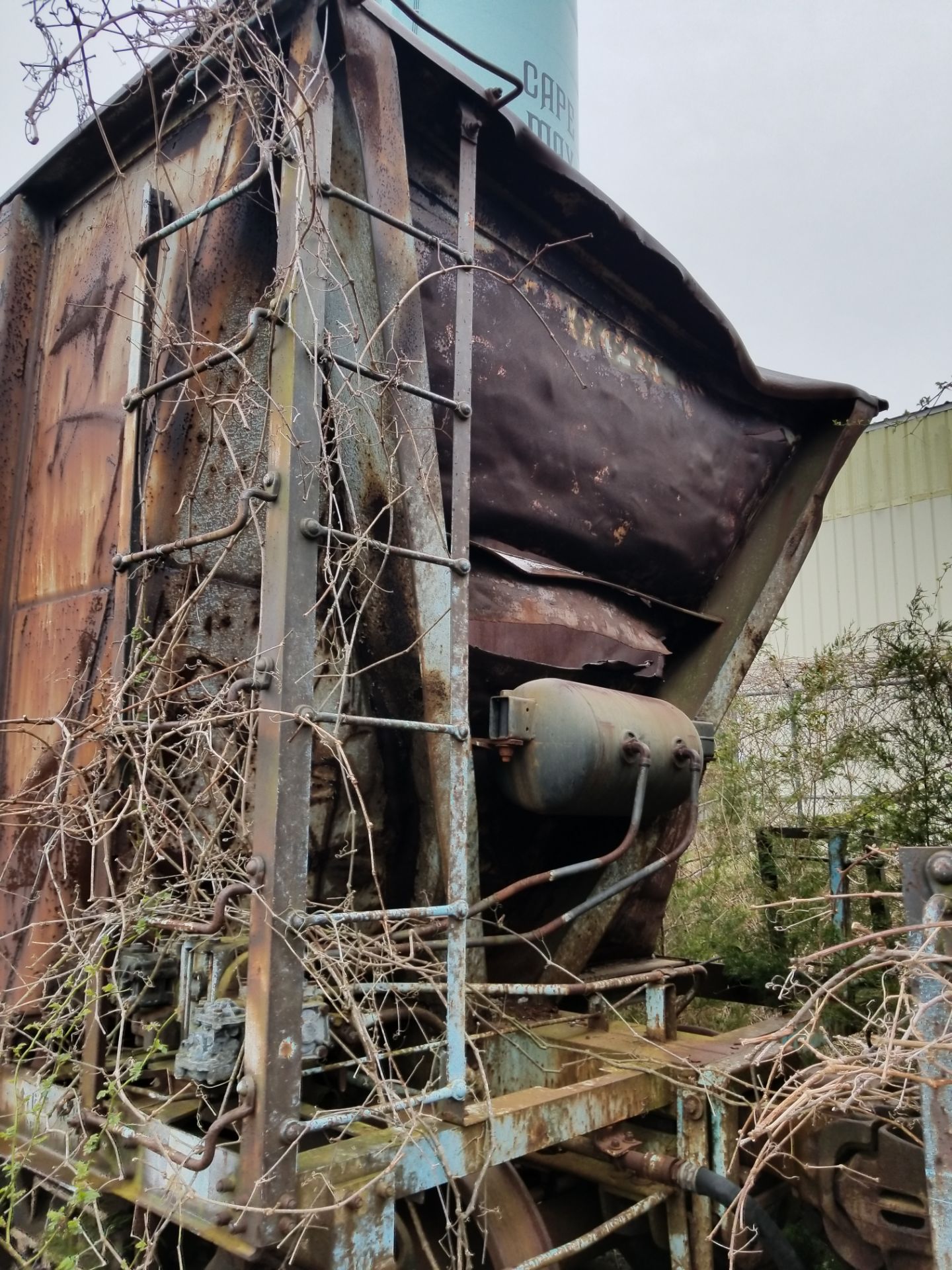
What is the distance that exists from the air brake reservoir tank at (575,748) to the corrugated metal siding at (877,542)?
1076 cm

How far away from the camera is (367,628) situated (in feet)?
8.96

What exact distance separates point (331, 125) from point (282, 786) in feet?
5.18

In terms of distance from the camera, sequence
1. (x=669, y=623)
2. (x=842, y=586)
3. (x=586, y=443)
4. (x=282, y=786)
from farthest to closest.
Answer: (x=842, y=586)
(x=669, y=623)
(x=586, y=443)
(x=282, y=786)

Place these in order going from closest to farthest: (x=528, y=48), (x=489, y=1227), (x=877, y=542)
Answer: (x=489, y=1227)
(x=528, y=48)
(x=877, y=542)

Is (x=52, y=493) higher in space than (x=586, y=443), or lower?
lower

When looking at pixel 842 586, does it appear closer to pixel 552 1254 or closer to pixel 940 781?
pixel 940 781

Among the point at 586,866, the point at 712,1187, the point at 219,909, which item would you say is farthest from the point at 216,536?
the point at 712,1187

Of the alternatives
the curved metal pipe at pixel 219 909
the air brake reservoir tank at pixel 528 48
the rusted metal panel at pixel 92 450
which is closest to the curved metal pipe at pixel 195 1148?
the curved metal pipe at pixel 219 909

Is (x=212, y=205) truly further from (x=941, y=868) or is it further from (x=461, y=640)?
(x=941, y=868)

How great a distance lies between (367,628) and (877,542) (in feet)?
44.4

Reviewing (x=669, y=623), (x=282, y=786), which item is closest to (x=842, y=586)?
(x=669, y=623)

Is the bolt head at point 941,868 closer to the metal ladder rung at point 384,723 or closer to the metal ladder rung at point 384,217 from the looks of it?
the metal ladder rung at point 384,723

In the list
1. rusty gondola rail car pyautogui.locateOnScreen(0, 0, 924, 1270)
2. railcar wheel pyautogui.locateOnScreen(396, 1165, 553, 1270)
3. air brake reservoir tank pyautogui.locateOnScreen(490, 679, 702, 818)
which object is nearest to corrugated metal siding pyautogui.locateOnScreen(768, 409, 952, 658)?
rusty gondola rail car pyautogui.locateOnScreen(0, 0, 924, 1270)

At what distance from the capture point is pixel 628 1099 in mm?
2787
